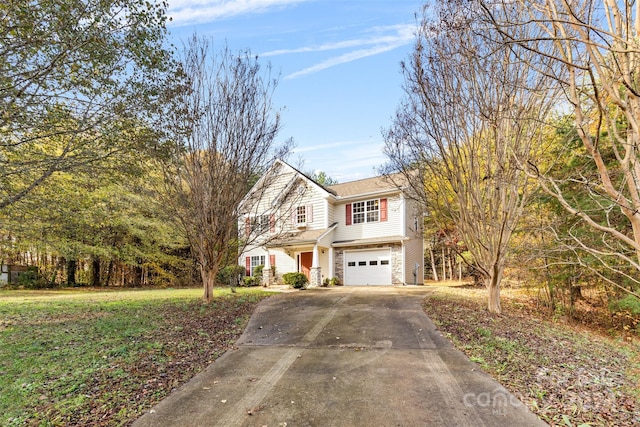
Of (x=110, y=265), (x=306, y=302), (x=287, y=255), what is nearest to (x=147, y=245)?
(x=110, y=265)

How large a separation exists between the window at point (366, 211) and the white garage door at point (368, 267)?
1690 millimetres

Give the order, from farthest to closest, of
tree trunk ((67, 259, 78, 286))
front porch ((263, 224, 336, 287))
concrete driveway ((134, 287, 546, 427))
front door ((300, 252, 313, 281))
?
tree trunk ((67, 259, 78, 286))
front door ((300, 252, 313, 281))
front porch ((263, 224, 336, 287))
concrete driveway ((134, 287, 546, 427))

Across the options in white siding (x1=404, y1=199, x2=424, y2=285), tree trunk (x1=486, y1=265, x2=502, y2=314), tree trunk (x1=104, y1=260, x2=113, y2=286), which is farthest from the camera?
tree trunk (x1=104, y1=260, x2=113, y2=286)

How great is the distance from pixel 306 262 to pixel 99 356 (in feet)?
42.3

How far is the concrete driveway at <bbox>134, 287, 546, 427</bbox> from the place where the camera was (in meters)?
3.37

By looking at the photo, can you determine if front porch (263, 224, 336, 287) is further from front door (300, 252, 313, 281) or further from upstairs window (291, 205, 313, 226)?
upstairs window (291, 205, 313, 226)

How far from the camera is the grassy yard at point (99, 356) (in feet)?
11.7

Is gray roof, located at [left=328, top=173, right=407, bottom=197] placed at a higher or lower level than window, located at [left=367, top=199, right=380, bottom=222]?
higher

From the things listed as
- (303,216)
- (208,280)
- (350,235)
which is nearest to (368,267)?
(350,235)

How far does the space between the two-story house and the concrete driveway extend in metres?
9.31

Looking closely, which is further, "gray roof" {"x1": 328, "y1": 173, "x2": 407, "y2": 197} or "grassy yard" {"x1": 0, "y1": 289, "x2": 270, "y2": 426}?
"gray roof" {"x1": 328, "y1": 173, "x2": 407, "y2": 197}

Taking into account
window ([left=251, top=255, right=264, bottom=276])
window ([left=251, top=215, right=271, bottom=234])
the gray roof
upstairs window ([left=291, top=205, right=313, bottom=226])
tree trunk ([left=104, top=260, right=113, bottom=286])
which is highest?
the gray roof

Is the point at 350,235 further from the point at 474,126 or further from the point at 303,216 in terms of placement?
the point at 474,126

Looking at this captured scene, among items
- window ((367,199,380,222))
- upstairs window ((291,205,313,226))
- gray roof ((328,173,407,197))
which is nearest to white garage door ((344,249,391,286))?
window ((367,199,380,222))
